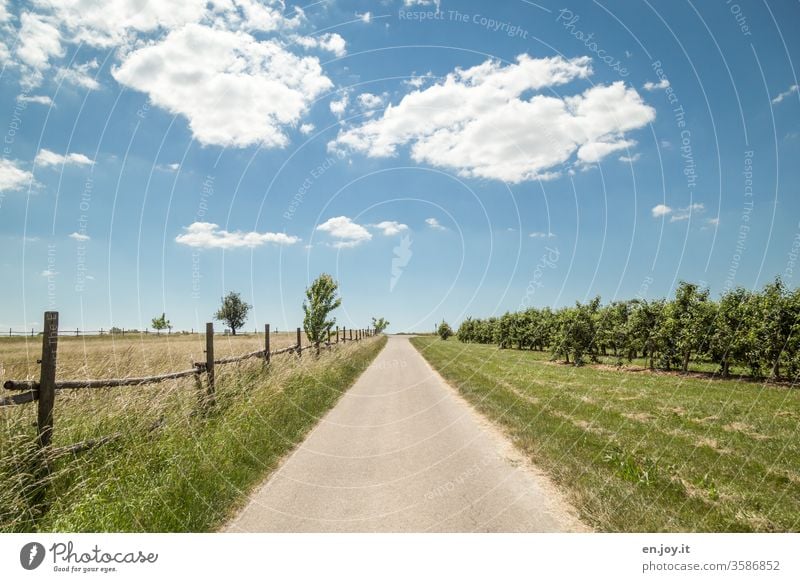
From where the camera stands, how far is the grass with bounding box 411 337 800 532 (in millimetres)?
5031

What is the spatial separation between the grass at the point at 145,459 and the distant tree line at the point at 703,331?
21.9m

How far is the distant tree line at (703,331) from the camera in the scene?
65.1ft

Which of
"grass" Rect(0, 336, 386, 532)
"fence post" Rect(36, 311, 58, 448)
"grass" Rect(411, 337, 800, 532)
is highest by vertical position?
"fence post" Rect(36, 311, 58, 448)

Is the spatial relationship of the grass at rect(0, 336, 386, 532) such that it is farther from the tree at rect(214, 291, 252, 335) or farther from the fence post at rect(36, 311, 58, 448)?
the tree at rect(214, 291, 252, 335)

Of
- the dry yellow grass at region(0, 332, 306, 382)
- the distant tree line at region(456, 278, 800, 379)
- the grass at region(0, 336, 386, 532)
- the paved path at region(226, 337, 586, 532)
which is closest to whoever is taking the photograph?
the grass at region(0, 336, 386, 532)

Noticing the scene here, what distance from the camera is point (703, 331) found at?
952 inches

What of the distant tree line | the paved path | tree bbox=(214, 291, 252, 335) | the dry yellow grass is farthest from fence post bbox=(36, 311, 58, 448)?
tree bbox=(214, 291, 252, 335)

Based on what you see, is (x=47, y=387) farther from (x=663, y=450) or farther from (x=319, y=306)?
(x=319, y=306)

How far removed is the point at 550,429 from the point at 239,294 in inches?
4608

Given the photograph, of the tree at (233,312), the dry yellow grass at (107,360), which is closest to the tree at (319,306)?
the dry yellow grass at (107,360)

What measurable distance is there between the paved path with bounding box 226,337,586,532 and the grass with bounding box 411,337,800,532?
22.5 inches

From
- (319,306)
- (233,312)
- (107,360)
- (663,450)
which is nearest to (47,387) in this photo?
(107,360)

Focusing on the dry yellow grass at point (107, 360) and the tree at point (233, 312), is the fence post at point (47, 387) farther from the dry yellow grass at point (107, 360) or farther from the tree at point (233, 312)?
the tree at point (233, 312)

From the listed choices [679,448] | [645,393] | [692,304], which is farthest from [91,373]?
[692,304]
